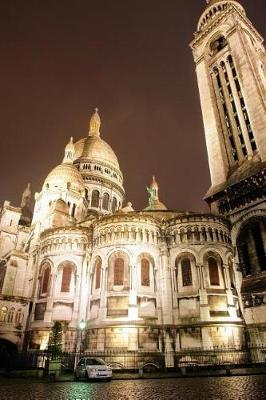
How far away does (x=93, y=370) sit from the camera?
18.1m

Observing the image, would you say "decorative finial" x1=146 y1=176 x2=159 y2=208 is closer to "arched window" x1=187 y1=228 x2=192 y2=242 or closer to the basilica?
the basilica

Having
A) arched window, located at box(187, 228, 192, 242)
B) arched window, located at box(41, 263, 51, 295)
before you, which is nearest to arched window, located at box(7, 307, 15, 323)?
arched window, located at box(41, 263, 51, 295)

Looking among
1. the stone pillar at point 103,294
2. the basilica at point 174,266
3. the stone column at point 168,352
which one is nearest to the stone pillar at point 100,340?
the basilica at point 174,266

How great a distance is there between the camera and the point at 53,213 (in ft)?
149

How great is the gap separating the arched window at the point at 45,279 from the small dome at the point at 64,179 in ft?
65.4

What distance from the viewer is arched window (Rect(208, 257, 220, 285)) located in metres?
30.2

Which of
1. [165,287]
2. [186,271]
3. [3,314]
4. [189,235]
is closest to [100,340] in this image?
[165,287]

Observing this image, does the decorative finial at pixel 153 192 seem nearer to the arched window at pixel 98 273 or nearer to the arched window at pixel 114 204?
the arched window at pixel 114 204

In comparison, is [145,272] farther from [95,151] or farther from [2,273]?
[95,151]

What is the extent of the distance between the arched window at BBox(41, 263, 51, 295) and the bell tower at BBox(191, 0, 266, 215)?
72.3ft

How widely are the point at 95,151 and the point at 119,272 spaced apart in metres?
48.7

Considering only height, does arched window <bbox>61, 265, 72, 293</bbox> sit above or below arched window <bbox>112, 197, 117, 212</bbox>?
below

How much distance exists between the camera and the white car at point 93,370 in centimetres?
1797

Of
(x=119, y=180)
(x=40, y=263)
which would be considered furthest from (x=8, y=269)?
(x=119, y=180)
